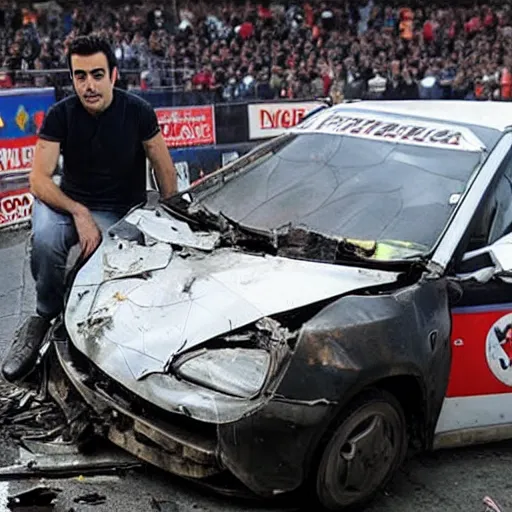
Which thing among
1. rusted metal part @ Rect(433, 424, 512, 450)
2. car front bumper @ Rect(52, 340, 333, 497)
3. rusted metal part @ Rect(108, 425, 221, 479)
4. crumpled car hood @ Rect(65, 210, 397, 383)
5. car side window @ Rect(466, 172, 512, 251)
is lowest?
rusted metal part @ Rect(433, 424, 512, 450)

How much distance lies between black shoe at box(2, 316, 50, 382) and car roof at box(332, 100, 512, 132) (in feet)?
5.90

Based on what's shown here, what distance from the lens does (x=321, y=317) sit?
303 cm

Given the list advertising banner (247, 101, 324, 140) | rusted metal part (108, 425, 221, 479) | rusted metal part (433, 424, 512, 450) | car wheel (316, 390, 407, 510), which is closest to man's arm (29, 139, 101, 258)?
rusted metal part (108, 425, 221, 479)

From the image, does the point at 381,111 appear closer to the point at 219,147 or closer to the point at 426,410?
the point at 426,410

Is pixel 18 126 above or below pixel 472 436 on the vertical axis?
above

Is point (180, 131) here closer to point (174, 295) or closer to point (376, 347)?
point (174, 295)

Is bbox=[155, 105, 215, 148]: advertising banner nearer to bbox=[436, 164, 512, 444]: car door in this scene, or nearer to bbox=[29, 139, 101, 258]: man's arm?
bbox=[29, 139, 101, 258]: man's arm

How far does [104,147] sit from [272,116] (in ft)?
24.1

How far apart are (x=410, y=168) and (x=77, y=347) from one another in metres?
1.57

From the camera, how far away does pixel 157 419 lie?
314cm

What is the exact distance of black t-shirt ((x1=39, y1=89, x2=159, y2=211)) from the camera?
4.36m

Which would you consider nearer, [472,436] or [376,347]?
[376,347]

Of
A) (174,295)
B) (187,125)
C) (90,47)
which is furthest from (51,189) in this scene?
(187,125)

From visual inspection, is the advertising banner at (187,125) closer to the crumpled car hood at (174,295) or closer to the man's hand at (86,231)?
the man's hand at (86,231)
